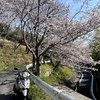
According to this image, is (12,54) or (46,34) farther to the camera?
(12,54)

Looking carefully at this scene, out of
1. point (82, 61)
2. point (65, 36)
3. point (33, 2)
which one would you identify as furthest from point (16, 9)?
point (82, 61)

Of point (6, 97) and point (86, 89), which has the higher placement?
point (6, 97)

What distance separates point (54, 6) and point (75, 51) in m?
3.26

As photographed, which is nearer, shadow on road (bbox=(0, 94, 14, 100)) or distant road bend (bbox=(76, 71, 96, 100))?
shadow on road (bbox=(0, 94, 14, 100))

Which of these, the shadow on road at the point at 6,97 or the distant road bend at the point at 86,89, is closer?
the shadow on road at the point at 6,97

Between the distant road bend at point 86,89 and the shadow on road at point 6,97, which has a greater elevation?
the shadow on road at point 6,97

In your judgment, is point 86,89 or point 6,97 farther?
point 86,89

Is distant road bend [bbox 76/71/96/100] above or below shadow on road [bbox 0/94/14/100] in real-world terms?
below

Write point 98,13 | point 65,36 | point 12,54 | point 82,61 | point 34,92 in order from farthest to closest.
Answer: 1. point 12,54
2. point 82,61
3. point 65,36
4. point 98,13
5. point 34,92

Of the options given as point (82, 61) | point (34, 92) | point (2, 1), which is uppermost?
point (2, 1)

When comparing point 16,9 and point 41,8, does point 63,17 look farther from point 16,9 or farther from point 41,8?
point 16,9

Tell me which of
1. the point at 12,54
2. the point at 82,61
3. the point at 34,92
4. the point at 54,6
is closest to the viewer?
the point at 34,92

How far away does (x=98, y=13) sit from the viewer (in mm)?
10461

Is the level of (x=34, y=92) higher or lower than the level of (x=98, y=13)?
lower
